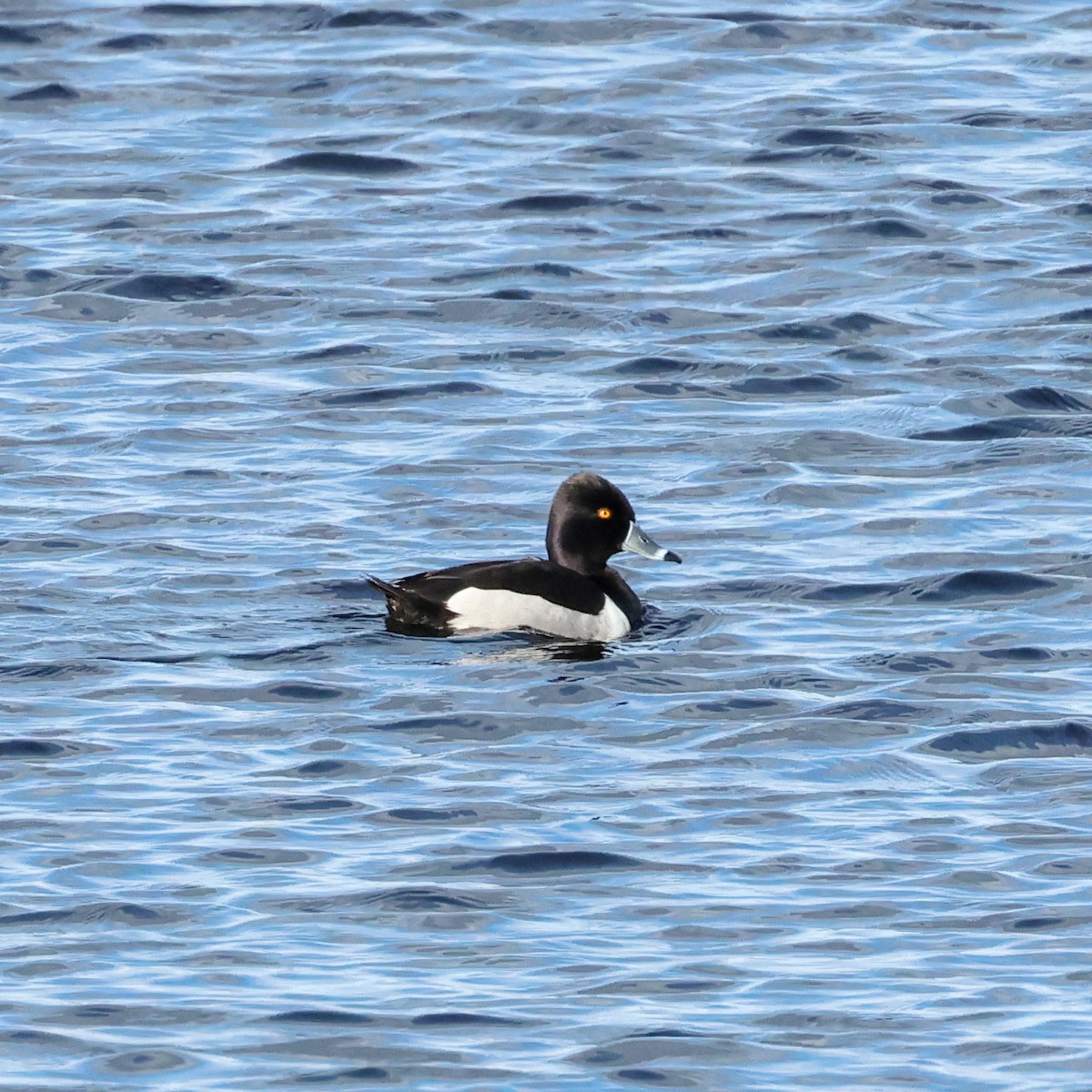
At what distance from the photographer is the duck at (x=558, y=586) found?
1294 cm

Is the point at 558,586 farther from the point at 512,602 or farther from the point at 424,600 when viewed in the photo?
the point at 424,600

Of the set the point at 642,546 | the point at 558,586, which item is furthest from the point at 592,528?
the point at 558,586

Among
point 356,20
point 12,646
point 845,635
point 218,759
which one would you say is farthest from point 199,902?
point 356,20

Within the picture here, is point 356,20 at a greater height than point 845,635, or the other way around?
point 356,20

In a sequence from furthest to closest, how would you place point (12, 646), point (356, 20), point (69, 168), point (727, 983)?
point (356, 20), point (69, 168), point (12, 646), point (727, 983)

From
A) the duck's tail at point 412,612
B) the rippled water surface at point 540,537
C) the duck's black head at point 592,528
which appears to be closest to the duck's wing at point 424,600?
the duck's tail at point 412,612

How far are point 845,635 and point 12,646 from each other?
11.2ft

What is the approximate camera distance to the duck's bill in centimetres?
1382

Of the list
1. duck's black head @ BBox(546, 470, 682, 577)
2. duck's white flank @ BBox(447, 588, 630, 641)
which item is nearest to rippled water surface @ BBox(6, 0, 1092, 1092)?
duck's white flank @ BBox(447, 588, 630, 641)

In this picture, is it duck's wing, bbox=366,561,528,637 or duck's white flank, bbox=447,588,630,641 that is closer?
duck's wing, bbox=366,561,528,637

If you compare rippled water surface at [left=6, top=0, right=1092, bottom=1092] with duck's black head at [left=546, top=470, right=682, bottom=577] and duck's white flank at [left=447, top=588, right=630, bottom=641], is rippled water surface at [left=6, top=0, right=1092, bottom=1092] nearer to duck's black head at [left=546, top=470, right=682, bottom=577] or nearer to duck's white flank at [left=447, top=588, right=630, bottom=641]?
duck's white flank at [left=447, top=588, right=630, bottom=641]

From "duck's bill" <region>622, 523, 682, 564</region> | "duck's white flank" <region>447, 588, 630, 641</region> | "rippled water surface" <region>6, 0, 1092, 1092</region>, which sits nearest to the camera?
"rippled water surface" <region>6, 0, 1092, 1092</region>

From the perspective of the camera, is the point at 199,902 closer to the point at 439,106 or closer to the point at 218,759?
the point at 218,759

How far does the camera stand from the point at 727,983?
29.4ft
